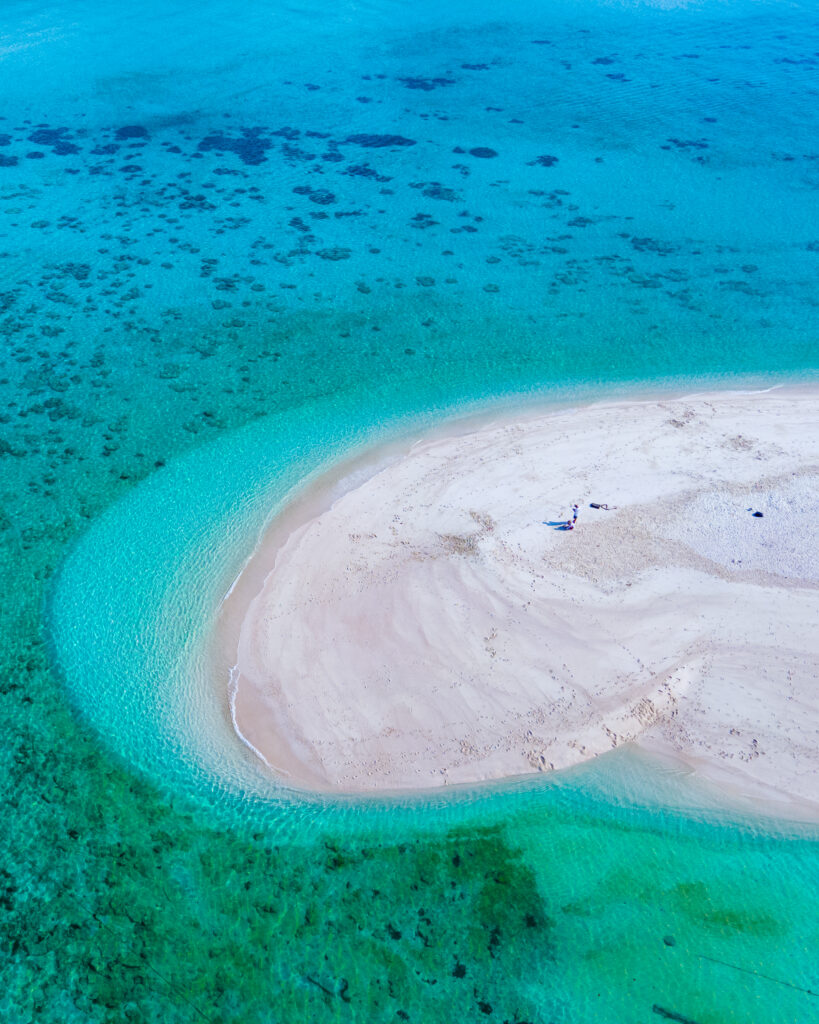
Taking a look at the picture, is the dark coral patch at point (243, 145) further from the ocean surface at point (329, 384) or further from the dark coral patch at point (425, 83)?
the dark coral patch at point (425, 83)

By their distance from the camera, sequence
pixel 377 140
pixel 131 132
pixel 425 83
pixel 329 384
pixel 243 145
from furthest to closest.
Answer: pixel 425 83 < pixel 131 132 < pixel 377 140 < pixel 243 145 < pixel 329 384

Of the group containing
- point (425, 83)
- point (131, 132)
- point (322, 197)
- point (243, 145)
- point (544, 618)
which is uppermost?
point (425, 83)

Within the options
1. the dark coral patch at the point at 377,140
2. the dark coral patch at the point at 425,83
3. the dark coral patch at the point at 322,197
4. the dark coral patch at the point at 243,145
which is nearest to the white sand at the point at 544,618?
the dark coral patch at the point at 322,197

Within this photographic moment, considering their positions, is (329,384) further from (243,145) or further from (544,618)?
(243,145)

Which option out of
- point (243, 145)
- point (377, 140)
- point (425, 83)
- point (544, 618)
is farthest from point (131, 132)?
point (544, 618)

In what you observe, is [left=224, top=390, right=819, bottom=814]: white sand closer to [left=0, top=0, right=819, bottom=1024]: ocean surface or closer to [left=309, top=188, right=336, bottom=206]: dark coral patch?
[left=0, top=0, right=819, bottom=1024]: ocean surface

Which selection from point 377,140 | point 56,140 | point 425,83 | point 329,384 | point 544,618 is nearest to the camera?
A: point 544,618

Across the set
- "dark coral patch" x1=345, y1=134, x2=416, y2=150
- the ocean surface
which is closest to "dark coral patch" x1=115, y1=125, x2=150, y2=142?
the ocean surface
